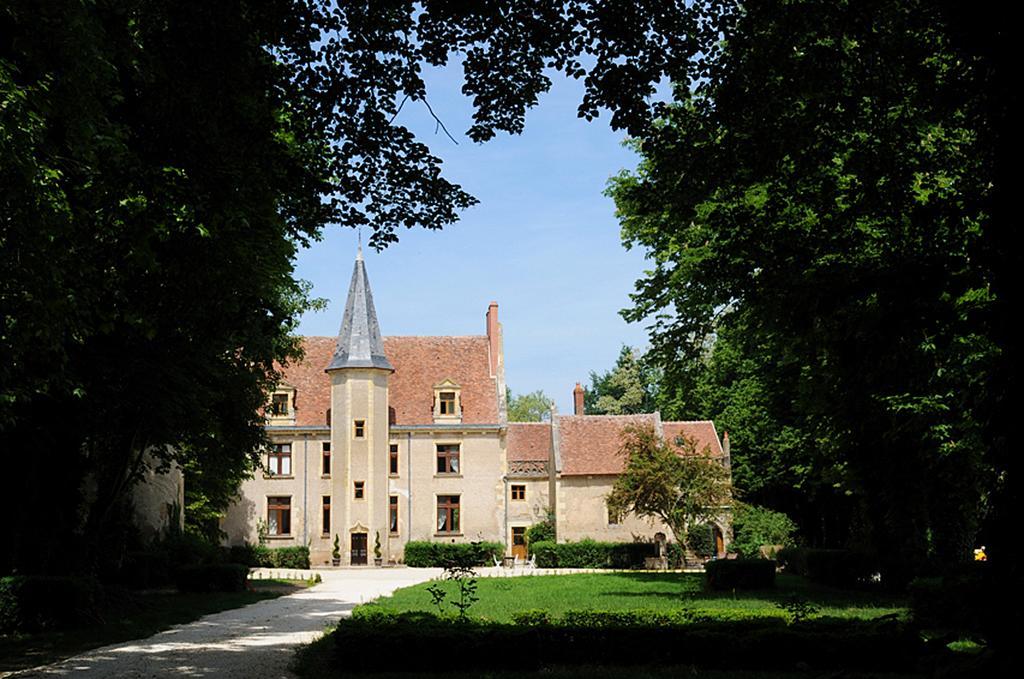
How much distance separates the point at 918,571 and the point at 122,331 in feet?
54.9

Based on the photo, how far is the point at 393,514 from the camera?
141 feet

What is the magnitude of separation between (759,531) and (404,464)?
1575 centimetres

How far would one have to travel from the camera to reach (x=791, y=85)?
844 cm

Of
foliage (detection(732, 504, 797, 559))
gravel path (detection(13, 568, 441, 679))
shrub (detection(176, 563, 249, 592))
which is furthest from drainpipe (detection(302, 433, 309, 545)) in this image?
gravel path (detection(13, 568, 441, 679))

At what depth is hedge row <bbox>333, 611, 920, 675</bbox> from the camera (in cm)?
1054

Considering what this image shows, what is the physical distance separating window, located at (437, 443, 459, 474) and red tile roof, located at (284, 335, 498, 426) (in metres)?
1.29

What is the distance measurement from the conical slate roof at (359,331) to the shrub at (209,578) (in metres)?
17.7

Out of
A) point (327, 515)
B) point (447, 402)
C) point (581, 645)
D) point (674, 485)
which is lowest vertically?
point (581, 645)

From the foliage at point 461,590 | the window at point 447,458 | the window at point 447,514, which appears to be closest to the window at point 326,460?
the window at point 447,458

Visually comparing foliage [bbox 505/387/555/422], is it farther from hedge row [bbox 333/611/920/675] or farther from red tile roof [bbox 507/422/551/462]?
hedge row [bbox 333/611/920/675]

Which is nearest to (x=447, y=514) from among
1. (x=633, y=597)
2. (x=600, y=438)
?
Answer: (x=600, y=438)

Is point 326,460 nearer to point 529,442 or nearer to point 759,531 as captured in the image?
point 529,442

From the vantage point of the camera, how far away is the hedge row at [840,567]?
2286 cm

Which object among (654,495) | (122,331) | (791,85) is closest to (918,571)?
(654,495)
